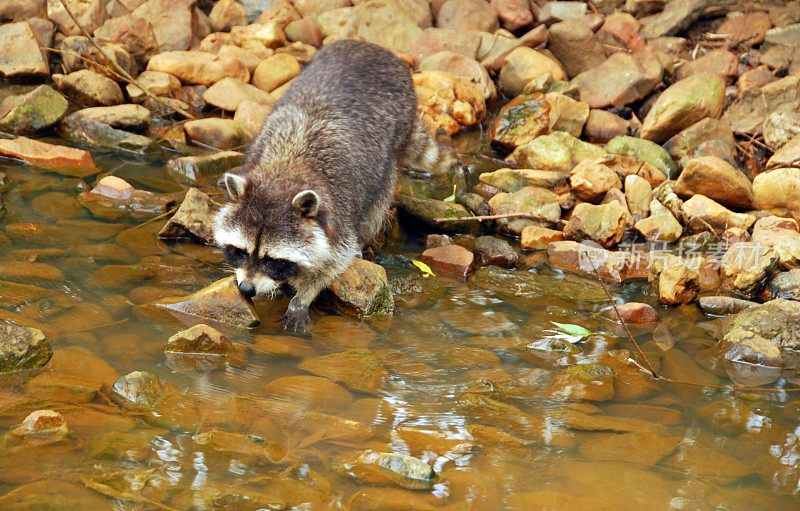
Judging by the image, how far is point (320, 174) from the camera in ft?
16.3

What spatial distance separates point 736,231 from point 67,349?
5036 millimetres

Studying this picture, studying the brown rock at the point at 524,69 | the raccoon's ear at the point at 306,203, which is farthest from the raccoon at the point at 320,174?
the brown rock at the point at 524,69

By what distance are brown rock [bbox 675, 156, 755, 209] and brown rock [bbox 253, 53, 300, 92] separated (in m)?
4.37

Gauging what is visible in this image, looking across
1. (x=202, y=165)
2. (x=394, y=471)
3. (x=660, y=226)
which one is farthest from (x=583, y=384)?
(x=202, y=165)

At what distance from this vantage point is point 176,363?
389cm

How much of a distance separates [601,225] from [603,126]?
219 cm

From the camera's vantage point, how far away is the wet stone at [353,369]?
12.9 feet

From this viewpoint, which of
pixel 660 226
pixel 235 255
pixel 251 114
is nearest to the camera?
pixel 235 255

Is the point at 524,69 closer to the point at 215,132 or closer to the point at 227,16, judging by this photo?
the point at 215,132

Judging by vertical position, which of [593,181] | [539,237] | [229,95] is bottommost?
[539,237]

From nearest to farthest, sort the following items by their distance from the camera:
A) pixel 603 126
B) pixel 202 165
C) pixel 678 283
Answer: pixel 678 283, pixel 202 165, pixel 603 126

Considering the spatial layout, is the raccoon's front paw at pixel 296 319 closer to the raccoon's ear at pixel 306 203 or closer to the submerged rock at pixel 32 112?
the raccoon's ear at pixel 306 203

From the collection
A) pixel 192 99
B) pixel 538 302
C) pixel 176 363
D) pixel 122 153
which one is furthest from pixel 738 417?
pixel 192 99

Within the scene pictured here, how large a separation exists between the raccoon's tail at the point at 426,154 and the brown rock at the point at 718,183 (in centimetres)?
208
